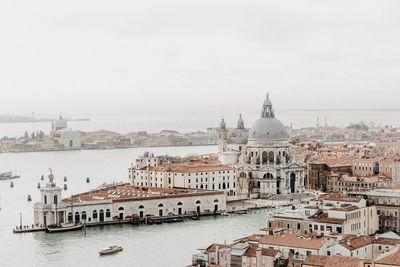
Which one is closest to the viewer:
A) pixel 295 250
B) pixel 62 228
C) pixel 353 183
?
pixel 295 250

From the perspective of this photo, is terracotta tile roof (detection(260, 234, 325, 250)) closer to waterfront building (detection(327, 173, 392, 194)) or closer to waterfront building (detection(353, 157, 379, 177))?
waterfront building (detection(327, 173, 392, 194))

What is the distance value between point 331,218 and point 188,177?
15.5 meters

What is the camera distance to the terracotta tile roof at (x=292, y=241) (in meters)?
15.8

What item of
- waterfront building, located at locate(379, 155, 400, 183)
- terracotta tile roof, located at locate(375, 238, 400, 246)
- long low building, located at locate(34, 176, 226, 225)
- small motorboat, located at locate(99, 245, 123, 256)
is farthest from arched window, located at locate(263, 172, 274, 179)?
terracotta tile roof, located at locate(375, 238, 400, 246)

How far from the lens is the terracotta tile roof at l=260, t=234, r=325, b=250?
15.8 metres

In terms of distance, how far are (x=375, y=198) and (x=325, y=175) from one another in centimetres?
1775

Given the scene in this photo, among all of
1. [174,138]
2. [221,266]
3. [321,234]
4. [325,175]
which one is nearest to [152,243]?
[321,234]

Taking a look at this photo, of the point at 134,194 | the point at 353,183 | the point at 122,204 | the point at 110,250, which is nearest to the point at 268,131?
the point at 353,183

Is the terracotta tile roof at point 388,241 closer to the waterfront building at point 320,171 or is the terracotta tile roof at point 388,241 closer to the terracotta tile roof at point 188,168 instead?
the terracotta tile roof at point 188,168

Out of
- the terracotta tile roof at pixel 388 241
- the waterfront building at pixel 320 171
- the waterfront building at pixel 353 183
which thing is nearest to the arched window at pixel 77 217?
the terracotta tile roof at pixel 388 241

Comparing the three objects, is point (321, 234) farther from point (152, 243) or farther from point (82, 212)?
point (82, 212)

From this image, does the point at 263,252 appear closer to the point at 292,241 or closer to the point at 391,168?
the point at 292,241

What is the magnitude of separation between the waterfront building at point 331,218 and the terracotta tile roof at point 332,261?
151 inches

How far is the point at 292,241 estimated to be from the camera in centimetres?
1609
